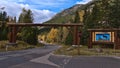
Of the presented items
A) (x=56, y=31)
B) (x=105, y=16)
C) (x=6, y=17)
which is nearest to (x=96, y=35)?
(x=105, y=16)

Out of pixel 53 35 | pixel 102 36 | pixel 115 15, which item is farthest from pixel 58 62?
pixel 53 35

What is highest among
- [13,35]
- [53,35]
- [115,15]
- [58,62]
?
[115,15]

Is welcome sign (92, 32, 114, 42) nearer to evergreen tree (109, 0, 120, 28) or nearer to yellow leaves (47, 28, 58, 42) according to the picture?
evergreen tree (109, 0, 120, 28)

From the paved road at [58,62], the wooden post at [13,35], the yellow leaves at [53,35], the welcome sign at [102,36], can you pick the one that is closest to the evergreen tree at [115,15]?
the welcome sign at [102,36]

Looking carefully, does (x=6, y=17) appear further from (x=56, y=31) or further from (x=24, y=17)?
(x=56, y=31)

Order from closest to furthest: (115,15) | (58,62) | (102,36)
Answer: (58,62), (102,36), (115,15)

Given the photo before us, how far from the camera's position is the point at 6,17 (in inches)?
5032

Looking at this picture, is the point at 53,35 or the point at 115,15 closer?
Result: the point at 115,15

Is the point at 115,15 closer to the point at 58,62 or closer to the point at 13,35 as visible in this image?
the point at 13,35

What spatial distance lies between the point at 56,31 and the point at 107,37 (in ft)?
395

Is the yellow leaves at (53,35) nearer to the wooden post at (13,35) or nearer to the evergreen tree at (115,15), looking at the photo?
the wooden post at (13,35)

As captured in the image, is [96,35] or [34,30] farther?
[34,30]

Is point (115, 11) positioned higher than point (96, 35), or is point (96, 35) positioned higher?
point (115, 11)

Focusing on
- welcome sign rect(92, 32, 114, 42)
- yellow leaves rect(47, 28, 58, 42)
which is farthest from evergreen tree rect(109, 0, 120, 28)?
yellow leaves rect(47, 28, 58, 42)
